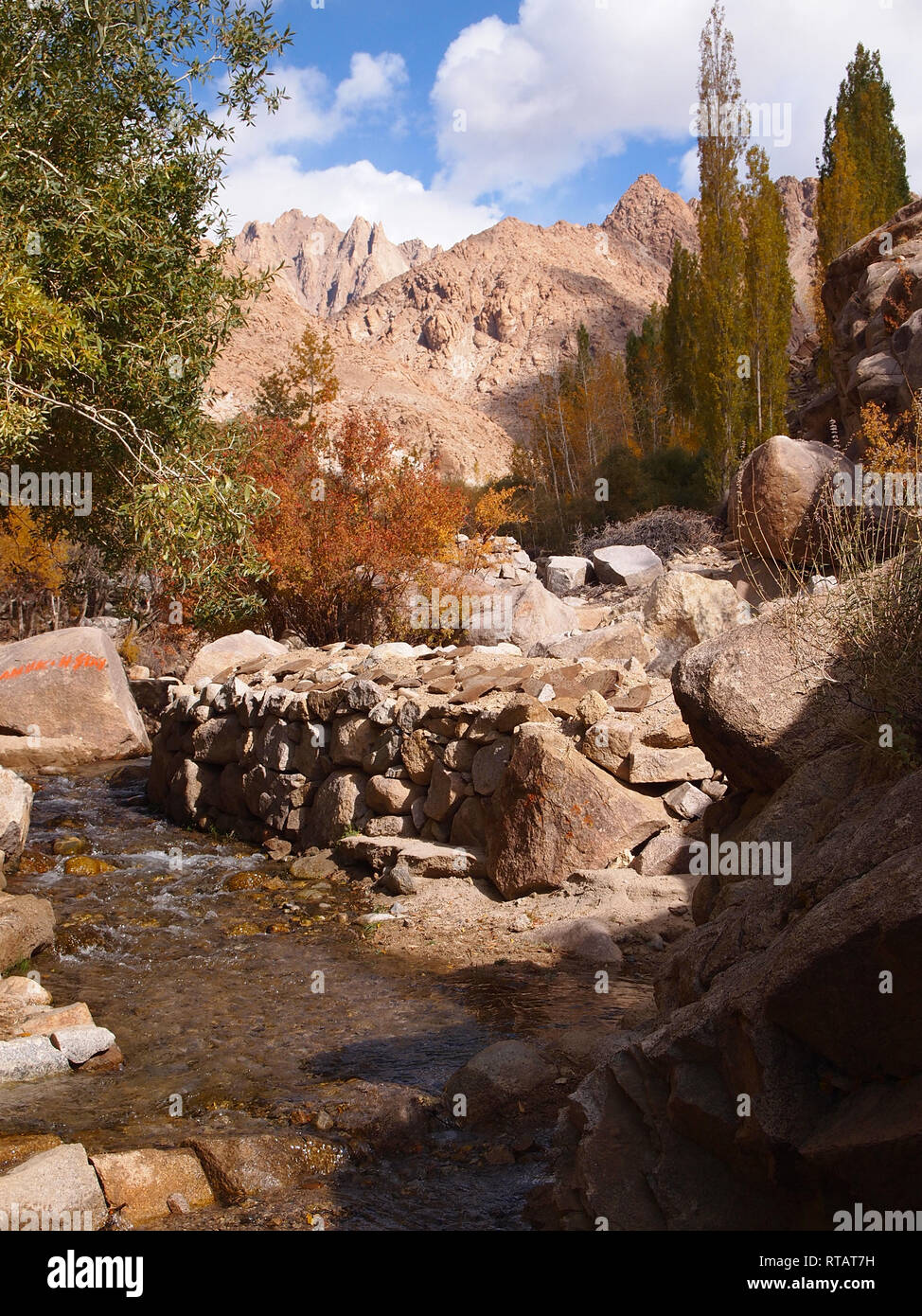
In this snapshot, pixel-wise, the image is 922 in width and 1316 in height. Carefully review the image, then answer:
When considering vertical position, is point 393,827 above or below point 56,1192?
above

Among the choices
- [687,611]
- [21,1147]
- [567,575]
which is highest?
[567,575]

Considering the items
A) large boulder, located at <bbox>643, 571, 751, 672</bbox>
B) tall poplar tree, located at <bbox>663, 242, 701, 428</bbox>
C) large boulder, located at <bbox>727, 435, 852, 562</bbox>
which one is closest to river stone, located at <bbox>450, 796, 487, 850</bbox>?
large boulder, located at <bbox>643, 571, 751, 672</bbox>

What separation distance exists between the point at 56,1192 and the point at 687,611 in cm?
726

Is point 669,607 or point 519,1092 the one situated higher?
point 669,607

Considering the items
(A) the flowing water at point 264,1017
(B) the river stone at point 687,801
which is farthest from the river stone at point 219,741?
(B) the river stone at point 687,801

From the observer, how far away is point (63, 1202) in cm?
318

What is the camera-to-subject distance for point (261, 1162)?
3.52 meters

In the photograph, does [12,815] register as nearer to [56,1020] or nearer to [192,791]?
[192,791]

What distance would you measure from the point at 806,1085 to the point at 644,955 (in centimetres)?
330

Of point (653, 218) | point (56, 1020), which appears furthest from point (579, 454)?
point (653, 218)

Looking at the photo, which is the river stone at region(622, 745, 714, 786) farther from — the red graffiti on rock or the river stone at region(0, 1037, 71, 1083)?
the red graffiti on rock

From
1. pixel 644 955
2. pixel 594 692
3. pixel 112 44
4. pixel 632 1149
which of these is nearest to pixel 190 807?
pixel 594 692

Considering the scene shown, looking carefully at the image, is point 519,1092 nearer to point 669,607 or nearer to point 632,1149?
point 632,1149

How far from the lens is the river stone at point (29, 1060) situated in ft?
14.3
